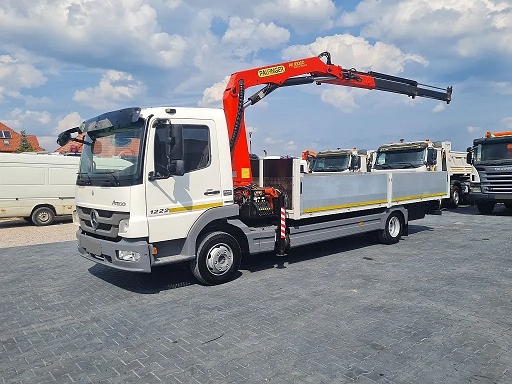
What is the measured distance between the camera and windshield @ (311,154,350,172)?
1589 centimetres

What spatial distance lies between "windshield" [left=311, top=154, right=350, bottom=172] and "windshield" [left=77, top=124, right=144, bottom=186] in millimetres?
11111

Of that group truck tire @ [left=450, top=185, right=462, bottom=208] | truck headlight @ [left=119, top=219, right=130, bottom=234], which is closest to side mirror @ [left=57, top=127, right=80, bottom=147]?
truck headlight @ [left=119, top=219, right=130, bottom=234]

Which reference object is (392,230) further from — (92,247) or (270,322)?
(92,247)

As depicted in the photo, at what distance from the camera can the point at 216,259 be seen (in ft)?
21.2

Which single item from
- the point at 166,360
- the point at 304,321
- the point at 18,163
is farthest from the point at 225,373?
the point at 18,163

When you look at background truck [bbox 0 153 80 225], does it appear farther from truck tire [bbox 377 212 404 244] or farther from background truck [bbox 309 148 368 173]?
truck tire [bbox 377 212 404 244]

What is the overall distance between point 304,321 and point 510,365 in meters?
2.16

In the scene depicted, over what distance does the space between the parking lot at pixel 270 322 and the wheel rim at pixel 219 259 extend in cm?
31

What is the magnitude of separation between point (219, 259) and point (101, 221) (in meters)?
1.94

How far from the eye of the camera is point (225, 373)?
12.2 feet

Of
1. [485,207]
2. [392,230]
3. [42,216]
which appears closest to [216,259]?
[392,230]

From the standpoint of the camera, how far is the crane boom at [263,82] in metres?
7.53

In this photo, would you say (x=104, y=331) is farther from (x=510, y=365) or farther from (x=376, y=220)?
(x=376, y=220)

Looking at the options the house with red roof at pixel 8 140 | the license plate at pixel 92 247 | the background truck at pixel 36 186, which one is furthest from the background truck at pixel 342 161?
the house with red roof at pixel 8 140
